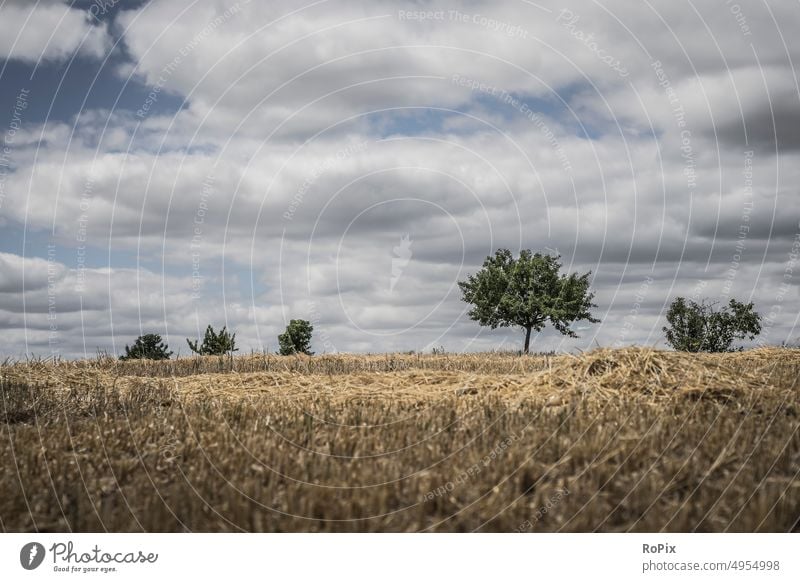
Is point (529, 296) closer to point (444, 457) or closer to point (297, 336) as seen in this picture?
point (297, 336)

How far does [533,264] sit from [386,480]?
5406cm

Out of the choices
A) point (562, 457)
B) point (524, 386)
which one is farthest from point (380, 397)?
point (562, 457)

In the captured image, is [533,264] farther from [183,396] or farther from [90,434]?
[90,434]

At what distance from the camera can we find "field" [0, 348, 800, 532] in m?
5.58

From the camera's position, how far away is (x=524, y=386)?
39.1 ft

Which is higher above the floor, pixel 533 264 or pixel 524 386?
pixel 533 264

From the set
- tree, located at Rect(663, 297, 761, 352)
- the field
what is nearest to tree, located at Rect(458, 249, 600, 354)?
tree, located at Rect(663, 297, 761, 352)

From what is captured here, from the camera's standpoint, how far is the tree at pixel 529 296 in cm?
5675

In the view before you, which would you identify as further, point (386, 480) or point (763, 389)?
point (763, 389)
